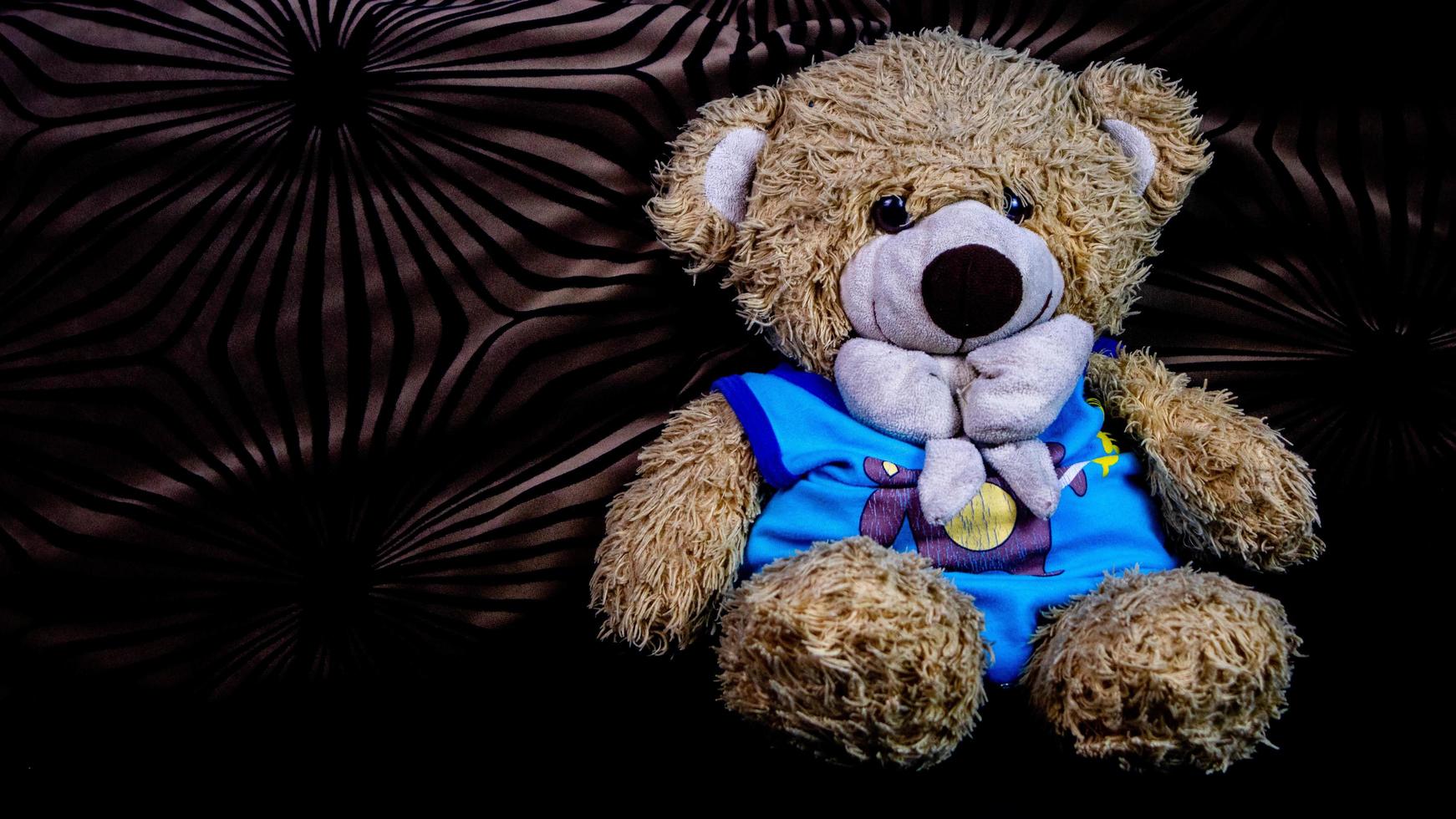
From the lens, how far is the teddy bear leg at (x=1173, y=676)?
57 centimetres

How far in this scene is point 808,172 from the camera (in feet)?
2.33

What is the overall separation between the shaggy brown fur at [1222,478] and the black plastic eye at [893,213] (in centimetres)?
25

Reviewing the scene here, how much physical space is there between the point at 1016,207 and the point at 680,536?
13.7 inches

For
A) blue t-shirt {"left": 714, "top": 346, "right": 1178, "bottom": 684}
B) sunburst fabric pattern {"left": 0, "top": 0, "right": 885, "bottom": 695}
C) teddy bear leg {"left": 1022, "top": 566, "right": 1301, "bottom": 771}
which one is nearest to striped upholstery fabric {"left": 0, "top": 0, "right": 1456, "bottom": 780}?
sunburst fabric pattern {"left": 0, "top": 0, "right": 885, "bottom": 695}

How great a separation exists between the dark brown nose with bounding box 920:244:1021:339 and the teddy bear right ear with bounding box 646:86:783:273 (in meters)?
0.18

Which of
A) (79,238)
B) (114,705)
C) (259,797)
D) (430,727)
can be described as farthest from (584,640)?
(79,238)

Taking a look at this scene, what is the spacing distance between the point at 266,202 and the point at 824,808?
2.02 feet

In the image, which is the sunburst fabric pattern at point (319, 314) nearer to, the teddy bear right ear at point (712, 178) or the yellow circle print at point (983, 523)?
the teddy bear right ear at point (712, 178)

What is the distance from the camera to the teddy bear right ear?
0.74 metres

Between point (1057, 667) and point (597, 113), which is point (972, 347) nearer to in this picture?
point (1057, 667)

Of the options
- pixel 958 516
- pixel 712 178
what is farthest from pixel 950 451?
pixel 712 178

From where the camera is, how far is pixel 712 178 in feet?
2.42

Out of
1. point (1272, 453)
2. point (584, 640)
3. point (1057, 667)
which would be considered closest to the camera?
point (1057, 667)

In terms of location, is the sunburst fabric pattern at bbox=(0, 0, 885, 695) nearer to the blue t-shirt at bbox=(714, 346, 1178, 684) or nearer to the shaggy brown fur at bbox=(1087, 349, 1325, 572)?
the blue t-shirt at bbox=(714, 346, 1178, 684)
